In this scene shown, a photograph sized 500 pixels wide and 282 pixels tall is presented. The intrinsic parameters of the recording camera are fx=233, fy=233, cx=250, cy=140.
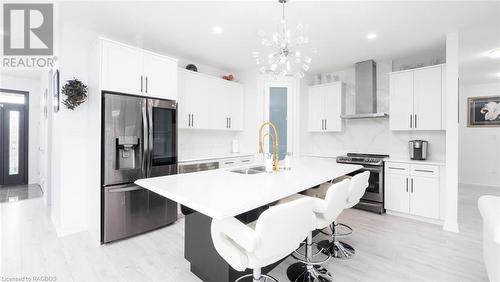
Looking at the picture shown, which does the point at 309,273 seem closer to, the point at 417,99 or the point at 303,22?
the point at 303,22

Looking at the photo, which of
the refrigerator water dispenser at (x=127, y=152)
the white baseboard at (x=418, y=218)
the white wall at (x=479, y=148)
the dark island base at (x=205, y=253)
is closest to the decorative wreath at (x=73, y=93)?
the refrigerator water dispenser at (x=127, y=152)

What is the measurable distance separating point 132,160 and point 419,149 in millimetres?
4343

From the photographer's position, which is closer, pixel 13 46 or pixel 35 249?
pixel 35 249

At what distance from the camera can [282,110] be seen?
15.9 feet

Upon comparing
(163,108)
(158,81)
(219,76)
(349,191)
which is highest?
(219,76)

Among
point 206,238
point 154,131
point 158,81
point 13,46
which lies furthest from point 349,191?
point 13,46

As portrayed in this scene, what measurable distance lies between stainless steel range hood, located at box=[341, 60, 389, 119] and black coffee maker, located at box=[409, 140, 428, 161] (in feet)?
2.68

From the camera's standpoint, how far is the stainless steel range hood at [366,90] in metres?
4.30

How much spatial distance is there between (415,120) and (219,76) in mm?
3653

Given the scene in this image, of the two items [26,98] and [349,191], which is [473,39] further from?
[26,98]

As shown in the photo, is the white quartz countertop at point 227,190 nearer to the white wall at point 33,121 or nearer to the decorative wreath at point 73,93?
the decorative wreath at point 73,93

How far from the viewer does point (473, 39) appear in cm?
338

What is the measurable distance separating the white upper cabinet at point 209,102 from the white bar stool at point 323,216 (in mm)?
2601

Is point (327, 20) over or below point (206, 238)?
over
